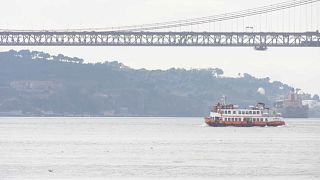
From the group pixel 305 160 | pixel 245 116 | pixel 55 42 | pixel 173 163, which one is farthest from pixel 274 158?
pixel 55 42

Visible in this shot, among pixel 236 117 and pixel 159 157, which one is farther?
pixel 236 117

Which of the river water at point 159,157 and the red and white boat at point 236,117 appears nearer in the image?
the river water at point 159,157

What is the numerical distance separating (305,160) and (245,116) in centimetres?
6576

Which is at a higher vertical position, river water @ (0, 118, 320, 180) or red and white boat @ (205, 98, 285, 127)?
red and white boat @ (205, 98, 285, 127)

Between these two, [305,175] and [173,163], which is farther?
[173,163]

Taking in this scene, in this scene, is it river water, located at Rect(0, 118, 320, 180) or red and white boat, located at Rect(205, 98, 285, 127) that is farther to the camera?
red and white boat, located at Rect(205, 98, 285, 127)

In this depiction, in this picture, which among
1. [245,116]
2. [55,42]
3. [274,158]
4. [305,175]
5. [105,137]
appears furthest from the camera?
[55,42]

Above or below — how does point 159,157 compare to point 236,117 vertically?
below

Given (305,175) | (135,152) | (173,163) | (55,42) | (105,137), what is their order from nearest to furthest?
(305,175) → (173,163) → (135,152) → (105,137) → (55,42)

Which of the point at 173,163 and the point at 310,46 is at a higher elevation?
the point at 310,46

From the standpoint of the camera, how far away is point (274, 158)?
87.2 m

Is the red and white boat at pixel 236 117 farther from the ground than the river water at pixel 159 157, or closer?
farther from the ground

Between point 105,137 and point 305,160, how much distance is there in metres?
38.1

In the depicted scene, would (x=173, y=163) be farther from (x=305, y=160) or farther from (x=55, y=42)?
(x=55, y=42)
